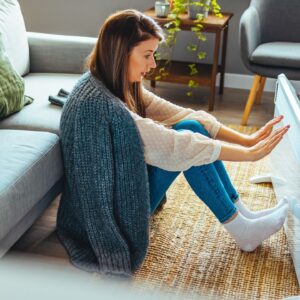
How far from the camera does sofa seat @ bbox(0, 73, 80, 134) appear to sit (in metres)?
1.79

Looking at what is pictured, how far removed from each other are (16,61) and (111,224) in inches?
42.0

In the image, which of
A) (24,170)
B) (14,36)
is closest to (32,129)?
(24,170)

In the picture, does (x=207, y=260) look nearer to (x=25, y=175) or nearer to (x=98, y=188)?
(x=98, y=188)

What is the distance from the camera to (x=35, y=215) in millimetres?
1617

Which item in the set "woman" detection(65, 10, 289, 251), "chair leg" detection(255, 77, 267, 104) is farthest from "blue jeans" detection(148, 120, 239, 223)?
"chair leg" detection(255, 77, 267, 104)

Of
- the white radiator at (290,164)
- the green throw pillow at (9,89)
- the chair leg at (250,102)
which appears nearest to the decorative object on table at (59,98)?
the green throw pillow at (9,89)

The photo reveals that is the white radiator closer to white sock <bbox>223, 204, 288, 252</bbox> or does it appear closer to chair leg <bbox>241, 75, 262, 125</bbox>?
white sock <bbox>223, 204, 288, 252</bbox>

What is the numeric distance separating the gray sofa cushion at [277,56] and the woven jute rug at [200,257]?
2.89 ft

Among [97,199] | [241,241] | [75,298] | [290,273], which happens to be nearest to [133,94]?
[97,199]

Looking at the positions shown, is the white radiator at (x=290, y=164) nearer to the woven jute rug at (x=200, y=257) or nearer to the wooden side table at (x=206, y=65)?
the woven jute rug at (x=200, y=257)

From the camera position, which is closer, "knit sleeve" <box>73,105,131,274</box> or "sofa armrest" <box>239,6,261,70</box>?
"knit sleeve" <box>73,105,131,274</box>

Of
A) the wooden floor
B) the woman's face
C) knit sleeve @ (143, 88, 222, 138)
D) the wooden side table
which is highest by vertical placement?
the woman's face

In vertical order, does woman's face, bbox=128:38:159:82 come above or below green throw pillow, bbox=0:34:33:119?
above

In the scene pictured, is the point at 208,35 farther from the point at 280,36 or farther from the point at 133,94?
the point at 133,94
